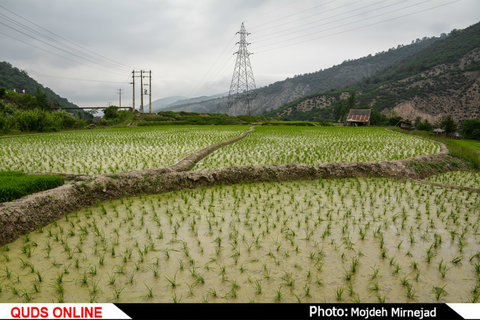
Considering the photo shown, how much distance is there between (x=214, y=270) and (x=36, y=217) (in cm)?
334

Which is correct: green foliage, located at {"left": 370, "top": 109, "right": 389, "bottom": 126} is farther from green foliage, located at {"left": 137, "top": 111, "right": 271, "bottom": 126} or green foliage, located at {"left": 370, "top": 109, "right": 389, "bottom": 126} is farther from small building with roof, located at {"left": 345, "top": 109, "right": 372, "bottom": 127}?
green foliage, located at {"left": 137, "top": 111, "right": 271, "bottom": 126}

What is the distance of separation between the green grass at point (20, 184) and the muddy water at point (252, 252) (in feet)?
3.74

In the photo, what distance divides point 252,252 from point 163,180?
3.74 meters

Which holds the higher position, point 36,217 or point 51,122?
point 51,122

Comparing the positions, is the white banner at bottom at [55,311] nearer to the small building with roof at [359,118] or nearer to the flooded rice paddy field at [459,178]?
the flooded rice paddy field at [459,178]

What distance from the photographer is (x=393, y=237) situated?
4.01 m

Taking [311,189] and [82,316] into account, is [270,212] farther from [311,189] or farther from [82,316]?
[82,316]

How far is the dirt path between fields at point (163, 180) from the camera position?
425 centimetres

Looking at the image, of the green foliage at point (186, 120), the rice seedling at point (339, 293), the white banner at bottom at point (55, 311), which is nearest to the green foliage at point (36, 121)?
the green foliage at point (186, 120)

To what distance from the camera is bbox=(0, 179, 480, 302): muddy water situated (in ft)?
8.87

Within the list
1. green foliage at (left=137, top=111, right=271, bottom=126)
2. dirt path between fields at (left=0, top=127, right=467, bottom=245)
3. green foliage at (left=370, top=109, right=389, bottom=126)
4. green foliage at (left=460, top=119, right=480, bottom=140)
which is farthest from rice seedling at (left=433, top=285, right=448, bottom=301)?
green foliage at (left=370, top=109, right=389, bottom=126)

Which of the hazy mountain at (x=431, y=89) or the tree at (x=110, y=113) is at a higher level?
the hazy mountain at (x=431, y=89)

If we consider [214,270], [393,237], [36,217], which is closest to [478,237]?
[393,237]

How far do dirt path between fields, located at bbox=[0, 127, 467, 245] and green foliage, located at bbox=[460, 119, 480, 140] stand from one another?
24.5 m
